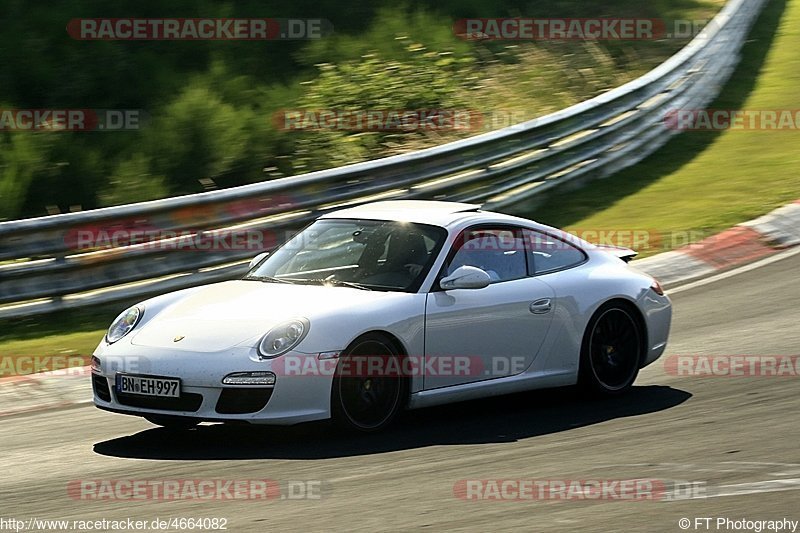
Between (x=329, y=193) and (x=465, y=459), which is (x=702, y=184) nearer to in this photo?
(x=329, y=193)

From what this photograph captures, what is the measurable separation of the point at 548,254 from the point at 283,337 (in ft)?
7.52

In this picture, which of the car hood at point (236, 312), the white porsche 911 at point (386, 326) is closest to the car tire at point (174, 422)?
the white porsche 911 at point (386, 326)

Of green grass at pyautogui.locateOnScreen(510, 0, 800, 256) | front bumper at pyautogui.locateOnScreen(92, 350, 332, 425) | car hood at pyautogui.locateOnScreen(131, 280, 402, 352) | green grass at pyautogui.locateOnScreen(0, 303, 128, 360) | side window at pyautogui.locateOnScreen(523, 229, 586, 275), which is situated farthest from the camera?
green grass at pyautogui.locateOnScreen(510, 0, 800, 256)

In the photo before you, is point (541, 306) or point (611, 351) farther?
point (611, 351)

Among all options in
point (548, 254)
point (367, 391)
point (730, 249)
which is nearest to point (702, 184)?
point (730, 249)

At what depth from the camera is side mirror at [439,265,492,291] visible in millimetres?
7484

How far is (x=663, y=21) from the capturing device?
22531 millimetres

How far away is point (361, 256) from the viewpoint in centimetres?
776

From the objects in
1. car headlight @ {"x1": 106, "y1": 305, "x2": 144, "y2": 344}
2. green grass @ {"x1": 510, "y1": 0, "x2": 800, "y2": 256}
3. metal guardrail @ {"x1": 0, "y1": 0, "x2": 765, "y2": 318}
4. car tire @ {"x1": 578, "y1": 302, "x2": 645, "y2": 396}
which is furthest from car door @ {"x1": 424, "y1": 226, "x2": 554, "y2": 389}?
green grass @ {"x1": 510, "y1": 0, "x2": 800, "y2": 256}

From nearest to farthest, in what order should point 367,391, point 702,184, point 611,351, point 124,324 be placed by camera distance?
point 367,391
point 124,324
point 611,351
point 702,184

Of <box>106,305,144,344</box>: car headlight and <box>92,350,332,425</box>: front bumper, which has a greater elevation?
<box>106,305,144,344</box>: car headlight

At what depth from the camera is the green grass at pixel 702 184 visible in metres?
13.8

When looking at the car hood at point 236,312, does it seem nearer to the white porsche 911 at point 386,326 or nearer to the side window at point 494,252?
the white porsche 911 at point 386,326

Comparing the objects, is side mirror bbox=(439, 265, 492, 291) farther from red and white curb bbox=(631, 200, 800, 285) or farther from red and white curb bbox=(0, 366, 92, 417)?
red and white curb bbox=(631, 200, 800, 285)
